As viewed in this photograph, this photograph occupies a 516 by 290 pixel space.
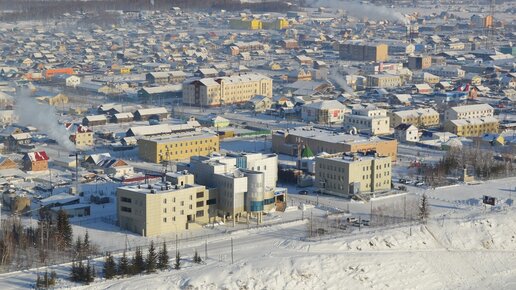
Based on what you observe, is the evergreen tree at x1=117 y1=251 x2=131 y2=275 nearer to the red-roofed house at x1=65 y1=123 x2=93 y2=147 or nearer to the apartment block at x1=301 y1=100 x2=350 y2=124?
the red-roofed house at x1=65 y1=123 x2=93 y2=147

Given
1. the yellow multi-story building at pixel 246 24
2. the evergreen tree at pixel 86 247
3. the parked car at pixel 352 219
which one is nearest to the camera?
the evergreen tree at pixel 86 247

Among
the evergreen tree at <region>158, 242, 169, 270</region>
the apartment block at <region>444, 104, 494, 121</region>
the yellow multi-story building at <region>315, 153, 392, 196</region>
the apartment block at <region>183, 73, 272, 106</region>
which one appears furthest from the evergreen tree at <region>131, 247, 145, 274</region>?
the apartment block at <region>183, 73, 272, 106</region>

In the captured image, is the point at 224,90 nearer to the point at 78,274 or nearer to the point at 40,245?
the point at 40,245

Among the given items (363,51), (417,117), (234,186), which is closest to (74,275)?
(234,186)

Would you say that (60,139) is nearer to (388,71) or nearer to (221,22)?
(388,71)

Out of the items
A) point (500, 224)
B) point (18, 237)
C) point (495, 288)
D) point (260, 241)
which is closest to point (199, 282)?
point (260, 241)

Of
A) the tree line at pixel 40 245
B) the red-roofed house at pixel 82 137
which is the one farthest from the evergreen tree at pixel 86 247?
the red-roofed house at pixel 82 137

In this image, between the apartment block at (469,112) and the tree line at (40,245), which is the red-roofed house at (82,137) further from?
the apartment block at (469,112)
